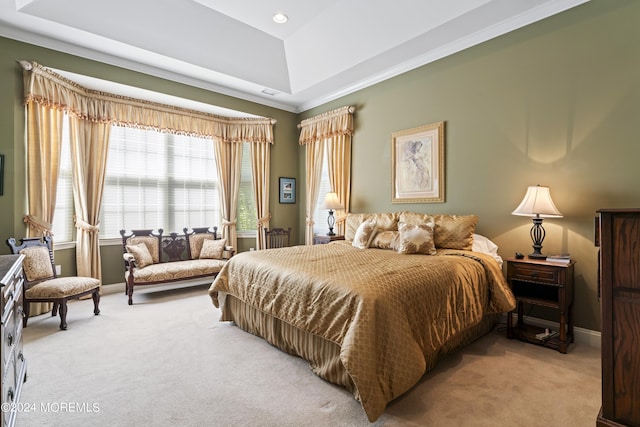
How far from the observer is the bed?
1879 millimetres

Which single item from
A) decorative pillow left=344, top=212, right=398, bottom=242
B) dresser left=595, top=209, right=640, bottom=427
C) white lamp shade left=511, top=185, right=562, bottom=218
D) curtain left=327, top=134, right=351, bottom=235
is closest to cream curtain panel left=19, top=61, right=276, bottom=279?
curtain left=327, top=134, right=351, bottom=235

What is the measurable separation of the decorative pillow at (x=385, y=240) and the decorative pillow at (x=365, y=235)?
0.05 metres

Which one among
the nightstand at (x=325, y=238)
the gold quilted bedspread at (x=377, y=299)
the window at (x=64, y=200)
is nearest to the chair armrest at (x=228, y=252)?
the nightstand at (x=325, y=238)

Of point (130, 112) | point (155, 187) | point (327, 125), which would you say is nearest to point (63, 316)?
point (155, 187)

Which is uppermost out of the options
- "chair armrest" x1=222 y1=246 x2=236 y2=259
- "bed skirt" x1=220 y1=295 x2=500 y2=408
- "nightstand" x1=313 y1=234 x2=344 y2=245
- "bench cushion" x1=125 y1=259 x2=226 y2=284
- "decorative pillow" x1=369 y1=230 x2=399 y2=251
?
"decorative pillow" x1=369 y1=230 x2=399 y2=251

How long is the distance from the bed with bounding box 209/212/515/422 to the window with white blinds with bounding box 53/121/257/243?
2507 mm

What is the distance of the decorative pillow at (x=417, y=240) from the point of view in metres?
3.21

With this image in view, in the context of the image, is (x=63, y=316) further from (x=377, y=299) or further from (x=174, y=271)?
(x=377, y=299)

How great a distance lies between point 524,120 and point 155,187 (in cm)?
519

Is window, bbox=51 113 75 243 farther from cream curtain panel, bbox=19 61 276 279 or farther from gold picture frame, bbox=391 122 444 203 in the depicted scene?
gold picture frame, bbox=391 122 444 203

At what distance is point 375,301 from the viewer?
1.93 metres

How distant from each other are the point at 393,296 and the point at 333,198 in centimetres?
305

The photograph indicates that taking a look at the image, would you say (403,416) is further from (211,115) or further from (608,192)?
(211,115)

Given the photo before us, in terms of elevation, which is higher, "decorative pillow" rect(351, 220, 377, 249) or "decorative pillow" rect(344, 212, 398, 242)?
"decorative pillow" rect(344, 212, 398, 242)
